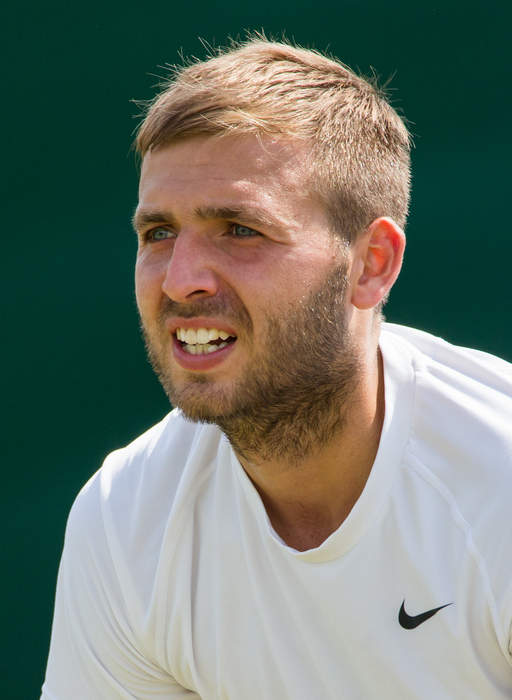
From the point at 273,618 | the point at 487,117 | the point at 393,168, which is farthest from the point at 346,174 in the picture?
the point at 487,117

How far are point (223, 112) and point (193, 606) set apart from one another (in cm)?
89

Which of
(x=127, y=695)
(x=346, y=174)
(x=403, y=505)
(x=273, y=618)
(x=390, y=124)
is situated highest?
(x=390, y=124)

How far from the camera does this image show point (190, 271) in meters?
1.77

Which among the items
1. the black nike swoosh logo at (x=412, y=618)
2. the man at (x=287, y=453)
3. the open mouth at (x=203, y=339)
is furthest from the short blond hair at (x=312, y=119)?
the black nike swoosh logo at (x=412, y=618)

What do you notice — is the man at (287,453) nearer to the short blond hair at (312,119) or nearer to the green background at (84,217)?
the short blond hair at (312,119)

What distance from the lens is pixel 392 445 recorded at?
1.88 m

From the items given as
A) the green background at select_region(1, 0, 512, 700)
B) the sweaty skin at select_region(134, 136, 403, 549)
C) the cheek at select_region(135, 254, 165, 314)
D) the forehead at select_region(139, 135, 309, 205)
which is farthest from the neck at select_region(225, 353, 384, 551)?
the green background at select_region(1, 0, 512, 700)

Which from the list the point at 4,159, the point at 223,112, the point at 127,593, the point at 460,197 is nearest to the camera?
the point at 223,112

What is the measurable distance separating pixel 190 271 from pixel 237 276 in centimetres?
8

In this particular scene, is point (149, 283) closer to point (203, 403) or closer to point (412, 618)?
point (203, 403)

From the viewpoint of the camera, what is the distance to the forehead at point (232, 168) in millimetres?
1795

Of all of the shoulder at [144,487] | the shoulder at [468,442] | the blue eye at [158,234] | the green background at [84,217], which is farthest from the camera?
the green background at [84,217]

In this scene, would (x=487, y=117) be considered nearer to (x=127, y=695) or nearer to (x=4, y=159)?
(x=4, y=159)

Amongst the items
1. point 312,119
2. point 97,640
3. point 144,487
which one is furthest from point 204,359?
point 97,640
